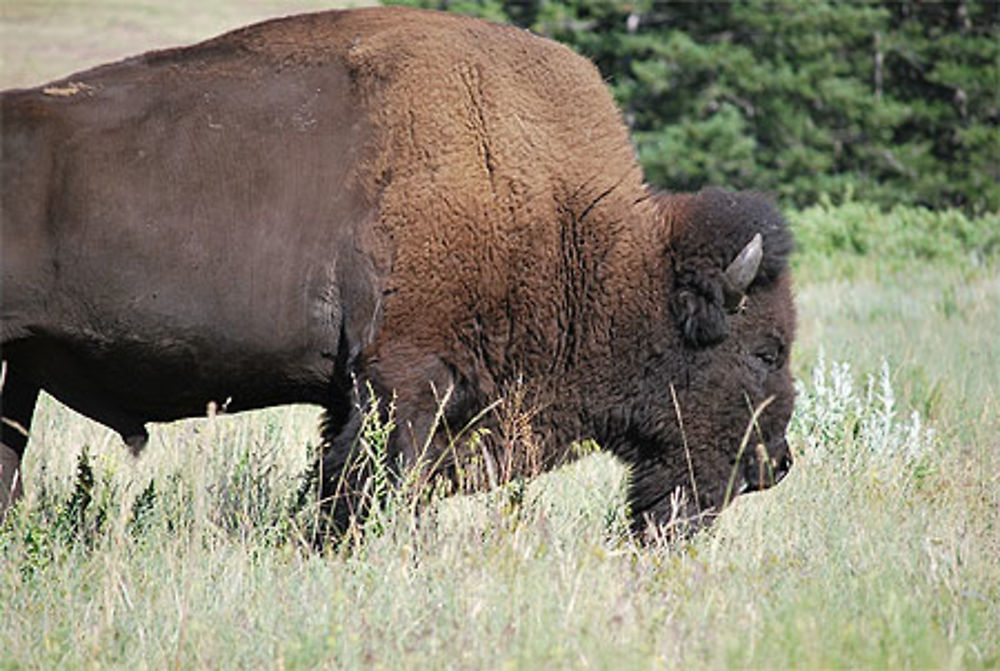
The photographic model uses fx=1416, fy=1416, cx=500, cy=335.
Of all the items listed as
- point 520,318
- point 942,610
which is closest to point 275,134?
point 520,318

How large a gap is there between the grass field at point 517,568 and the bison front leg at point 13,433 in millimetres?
231

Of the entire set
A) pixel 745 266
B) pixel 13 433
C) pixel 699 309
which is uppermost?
pixel 745 266

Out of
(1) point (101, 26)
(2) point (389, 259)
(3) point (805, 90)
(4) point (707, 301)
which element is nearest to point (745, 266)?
(4) point (707, 301)

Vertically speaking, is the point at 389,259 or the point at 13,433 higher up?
the point at 389,259

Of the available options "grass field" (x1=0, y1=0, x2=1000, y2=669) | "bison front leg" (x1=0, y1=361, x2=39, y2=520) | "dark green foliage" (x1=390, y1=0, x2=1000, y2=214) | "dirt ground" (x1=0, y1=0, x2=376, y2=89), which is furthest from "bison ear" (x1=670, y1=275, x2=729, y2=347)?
"dark green foliage" (x1=390, y1=0, x2=1000, y2=214)

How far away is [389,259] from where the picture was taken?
5.04 m

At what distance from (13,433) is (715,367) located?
8.87ft

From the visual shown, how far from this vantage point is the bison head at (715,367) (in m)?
5.50

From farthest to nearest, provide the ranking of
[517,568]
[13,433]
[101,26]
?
[101,26]
[13,433]
[517,568]

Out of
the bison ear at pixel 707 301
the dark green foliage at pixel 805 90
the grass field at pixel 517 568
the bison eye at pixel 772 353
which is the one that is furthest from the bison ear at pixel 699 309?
the dark green foliage at pixel 805 90

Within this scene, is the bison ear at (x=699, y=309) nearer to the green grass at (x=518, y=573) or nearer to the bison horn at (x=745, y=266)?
the bison horn at (x=745, y=266)

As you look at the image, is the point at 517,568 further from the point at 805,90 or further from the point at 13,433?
the point at 805,90

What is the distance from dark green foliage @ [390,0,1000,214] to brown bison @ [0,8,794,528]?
20.2 metres

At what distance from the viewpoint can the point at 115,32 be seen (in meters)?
27.1
